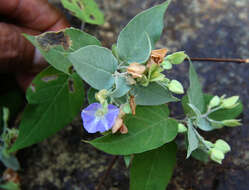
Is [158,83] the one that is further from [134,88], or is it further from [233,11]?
[233,11]

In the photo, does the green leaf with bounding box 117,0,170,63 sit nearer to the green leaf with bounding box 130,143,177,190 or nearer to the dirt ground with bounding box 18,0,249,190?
the green leaf with bounding box 130,143,177,190

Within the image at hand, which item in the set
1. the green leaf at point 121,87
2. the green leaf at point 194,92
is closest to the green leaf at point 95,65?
the green leaf at point 121,87

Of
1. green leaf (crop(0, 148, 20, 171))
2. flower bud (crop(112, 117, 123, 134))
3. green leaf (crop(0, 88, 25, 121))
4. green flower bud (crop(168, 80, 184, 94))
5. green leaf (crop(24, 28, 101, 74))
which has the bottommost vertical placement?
green leaf (crop(0, 148, 20, 171))

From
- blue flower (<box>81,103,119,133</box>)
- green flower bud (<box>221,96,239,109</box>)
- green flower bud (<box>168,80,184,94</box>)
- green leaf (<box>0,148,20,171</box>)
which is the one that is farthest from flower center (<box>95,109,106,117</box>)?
green leaf (<box>0,148,20,171</box>)

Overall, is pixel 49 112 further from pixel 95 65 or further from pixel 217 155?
pixel 217 155

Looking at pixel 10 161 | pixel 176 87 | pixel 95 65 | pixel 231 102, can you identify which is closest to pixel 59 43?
pixel 95 65

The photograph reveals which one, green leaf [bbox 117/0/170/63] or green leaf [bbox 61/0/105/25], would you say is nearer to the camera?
green leaf [bbox 117/0/170/63]

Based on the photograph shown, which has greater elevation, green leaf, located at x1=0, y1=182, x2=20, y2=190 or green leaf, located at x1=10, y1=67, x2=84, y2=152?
green leaf, located at x1=10, y1=67, x2=84, y2=152

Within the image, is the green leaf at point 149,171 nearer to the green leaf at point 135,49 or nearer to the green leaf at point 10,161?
the green leaf at point 135,49
